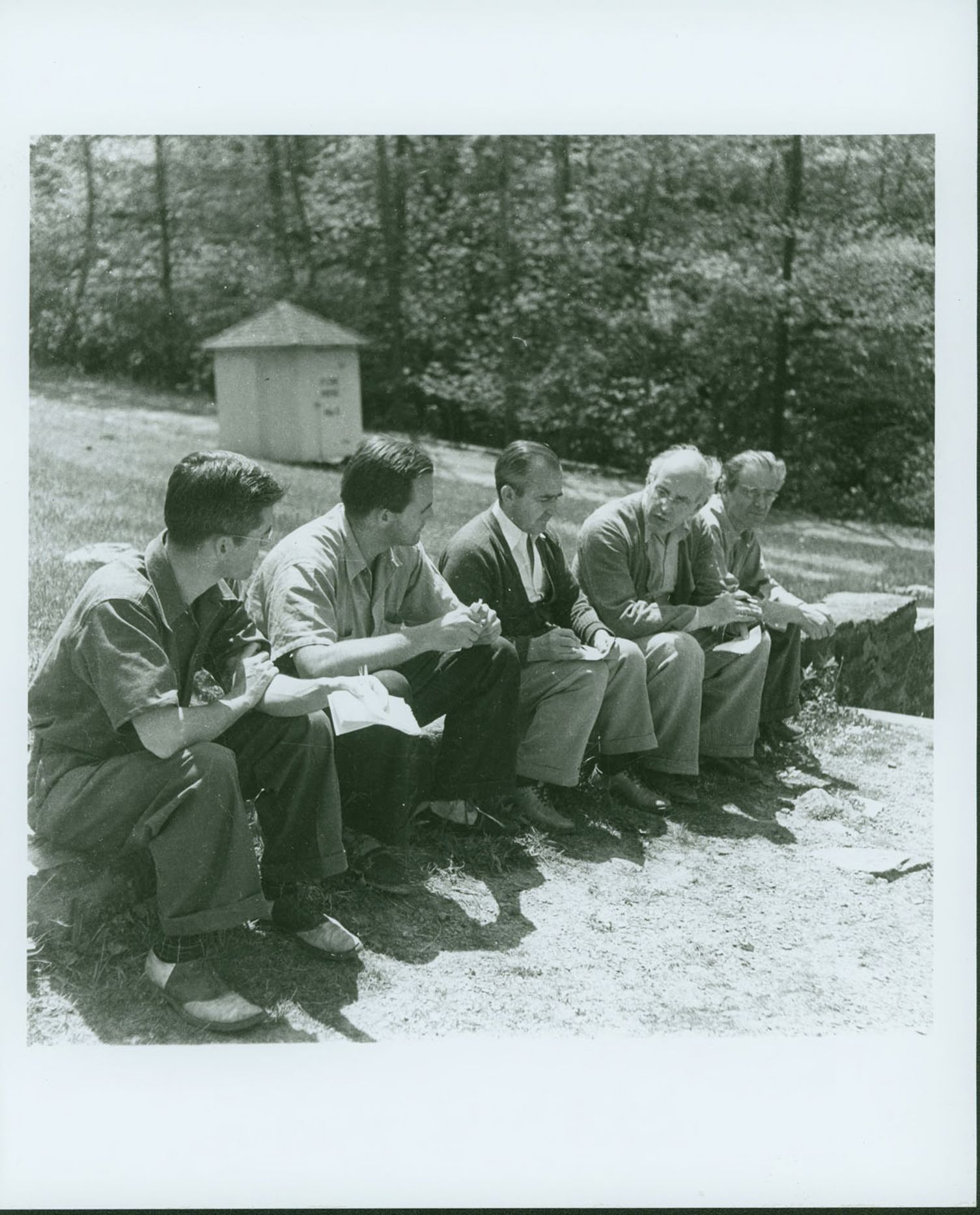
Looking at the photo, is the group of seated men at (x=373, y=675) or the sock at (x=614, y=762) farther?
the sock at (x=614, y=762)

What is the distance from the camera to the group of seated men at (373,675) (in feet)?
10.3

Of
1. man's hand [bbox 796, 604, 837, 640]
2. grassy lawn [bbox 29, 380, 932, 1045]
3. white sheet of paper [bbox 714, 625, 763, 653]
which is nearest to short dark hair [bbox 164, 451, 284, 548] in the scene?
grassy lawn [bbox 29, 380, 932, 1045]

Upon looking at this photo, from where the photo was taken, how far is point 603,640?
479 cm

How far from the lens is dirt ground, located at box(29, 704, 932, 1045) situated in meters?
3.38

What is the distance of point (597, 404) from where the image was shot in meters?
10.9

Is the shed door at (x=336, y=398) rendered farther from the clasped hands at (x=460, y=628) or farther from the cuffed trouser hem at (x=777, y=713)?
the clasped hands at (x=460, y=628)

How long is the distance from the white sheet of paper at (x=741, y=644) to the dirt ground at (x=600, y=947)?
71cm

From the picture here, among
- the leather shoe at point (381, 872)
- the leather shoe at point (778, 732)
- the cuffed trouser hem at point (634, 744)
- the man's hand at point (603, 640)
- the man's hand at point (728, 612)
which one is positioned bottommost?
the leather shoe at point (381, 872)

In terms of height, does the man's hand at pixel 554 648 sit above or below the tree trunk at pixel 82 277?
below

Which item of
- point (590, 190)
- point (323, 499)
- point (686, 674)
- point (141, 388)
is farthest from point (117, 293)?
point (686, 674)

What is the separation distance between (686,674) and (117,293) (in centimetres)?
582

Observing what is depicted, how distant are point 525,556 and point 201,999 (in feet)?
7.23

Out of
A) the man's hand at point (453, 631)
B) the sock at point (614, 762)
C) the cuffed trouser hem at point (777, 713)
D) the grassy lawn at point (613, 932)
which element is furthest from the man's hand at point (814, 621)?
the man's hand at point (453, 631)

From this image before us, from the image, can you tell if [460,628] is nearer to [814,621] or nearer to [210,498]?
[210,498]
